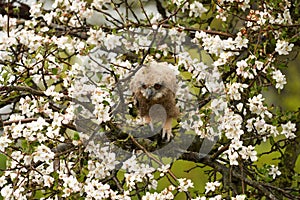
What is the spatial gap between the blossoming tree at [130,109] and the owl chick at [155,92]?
5 centimetres

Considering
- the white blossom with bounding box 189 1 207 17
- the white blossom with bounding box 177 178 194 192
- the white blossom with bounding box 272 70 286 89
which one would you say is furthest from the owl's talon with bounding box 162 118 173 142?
the white blossom with bounding box 189 1 207 17

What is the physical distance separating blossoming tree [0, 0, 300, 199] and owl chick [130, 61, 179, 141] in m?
0.05

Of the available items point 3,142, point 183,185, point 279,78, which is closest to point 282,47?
point 279,78

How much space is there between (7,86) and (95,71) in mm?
471

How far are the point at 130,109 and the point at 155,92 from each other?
21 cm

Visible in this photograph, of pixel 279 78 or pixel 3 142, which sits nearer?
pixel 3 142

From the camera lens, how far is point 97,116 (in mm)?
1821

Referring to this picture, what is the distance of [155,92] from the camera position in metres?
1.81

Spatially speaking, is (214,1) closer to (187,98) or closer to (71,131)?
(187,98)

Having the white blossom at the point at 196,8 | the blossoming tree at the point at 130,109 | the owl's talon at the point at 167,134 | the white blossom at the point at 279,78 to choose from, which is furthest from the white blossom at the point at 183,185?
the white blossom at the point at 196,8

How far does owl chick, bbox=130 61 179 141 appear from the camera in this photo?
1.81 meters

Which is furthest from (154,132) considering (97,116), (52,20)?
(52,20)

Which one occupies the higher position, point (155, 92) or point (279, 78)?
point (279, 78)

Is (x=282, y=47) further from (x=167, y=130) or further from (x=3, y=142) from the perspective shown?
(x=3, y=142)
